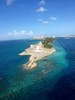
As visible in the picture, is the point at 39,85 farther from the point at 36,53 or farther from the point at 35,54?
the point at 36,53

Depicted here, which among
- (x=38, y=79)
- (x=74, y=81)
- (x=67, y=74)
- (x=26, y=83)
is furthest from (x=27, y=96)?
(x=67, y=74)

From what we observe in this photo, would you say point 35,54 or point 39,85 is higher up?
point 35,54

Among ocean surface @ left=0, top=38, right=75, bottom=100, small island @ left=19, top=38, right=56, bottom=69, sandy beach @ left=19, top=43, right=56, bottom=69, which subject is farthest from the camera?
small island @ left=19, top=38, right=56, bottom=69

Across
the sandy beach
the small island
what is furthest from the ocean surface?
the small island

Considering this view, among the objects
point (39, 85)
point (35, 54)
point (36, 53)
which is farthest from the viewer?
point (36, 53)

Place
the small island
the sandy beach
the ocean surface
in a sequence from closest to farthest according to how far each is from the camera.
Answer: the ocean surface
the sandy beach
the small island

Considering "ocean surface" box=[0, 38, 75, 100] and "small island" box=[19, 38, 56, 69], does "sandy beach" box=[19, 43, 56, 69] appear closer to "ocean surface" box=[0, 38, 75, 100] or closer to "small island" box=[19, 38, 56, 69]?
"small island" box=[19, 38, 56, 69]

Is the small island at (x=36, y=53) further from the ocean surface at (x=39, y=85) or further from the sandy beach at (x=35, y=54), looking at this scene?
the ocean surface at (x=39, y=85)

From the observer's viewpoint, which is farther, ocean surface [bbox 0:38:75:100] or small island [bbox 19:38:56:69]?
small island [bbox 19:38:56:69]

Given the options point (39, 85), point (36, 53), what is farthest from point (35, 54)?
point (39, 85)

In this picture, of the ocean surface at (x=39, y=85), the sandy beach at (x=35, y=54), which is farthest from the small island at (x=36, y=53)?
the ocean surface at (x=39, y=85)

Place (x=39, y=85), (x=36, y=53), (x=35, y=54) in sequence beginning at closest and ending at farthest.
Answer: (x=39, y=85) < (x=35, y=54) < (x=36, y=53)
